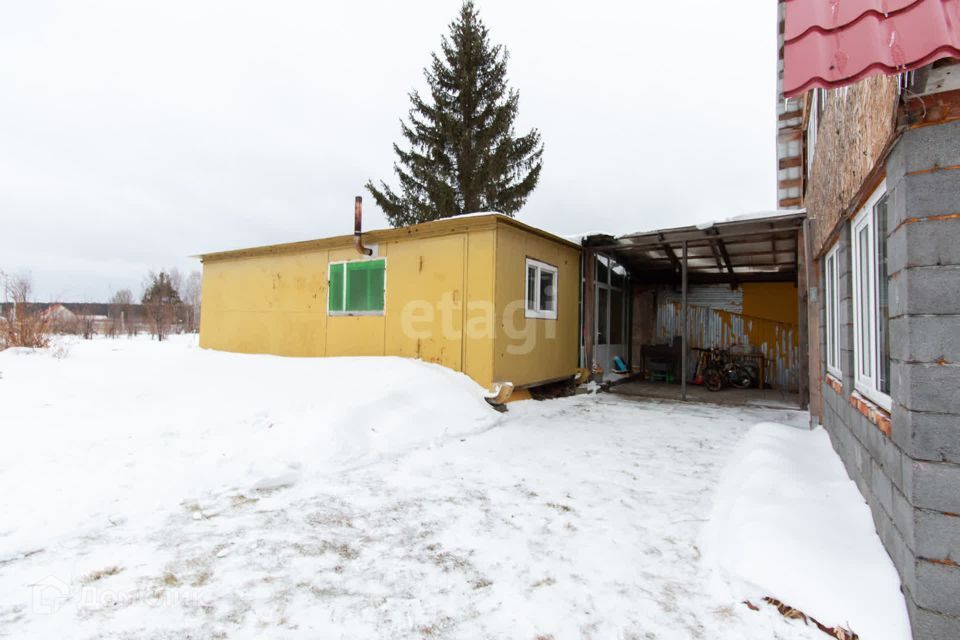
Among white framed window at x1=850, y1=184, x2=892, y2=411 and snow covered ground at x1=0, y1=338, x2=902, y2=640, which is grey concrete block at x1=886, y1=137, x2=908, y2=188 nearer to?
white framed window at x1=850, y1=184, x2=892, y2=411

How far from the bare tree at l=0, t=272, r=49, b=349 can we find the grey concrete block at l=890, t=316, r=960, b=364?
1347 centimetres

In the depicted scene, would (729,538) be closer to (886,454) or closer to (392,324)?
(886,454)

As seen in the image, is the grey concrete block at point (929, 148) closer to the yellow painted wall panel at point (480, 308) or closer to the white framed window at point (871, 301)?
the white framed window at point (871, 301)

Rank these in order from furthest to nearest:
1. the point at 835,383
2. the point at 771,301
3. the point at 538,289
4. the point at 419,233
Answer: the point at 771,301 → the point at 538,289 → the point at 419,233 → the point at 835,383

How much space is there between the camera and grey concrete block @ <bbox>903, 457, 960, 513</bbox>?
61.8 inches

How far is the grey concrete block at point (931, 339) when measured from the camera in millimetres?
1577

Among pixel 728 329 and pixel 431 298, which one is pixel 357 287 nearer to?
pixel 431 298

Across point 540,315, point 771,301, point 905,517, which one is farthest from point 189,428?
point 771,301

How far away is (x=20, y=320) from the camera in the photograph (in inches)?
351

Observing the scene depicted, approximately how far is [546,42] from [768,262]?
446 inches

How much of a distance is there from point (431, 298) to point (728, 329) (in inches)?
344

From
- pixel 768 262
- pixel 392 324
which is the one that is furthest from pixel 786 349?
pixel 392 324

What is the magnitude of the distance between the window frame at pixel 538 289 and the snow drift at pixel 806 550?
437 cm

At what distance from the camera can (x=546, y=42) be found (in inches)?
599
